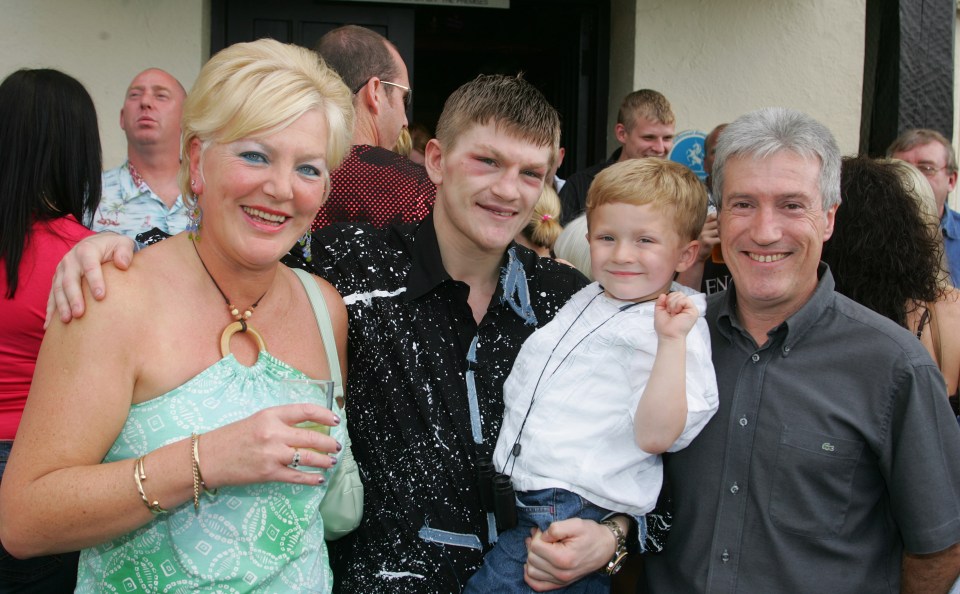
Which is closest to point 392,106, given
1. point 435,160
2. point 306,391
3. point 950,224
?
point 435,160

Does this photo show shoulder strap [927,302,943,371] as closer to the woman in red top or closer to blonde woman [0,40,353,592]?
blonde woman [0,40,353,592]

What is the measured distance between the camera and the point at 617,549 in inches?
86.0

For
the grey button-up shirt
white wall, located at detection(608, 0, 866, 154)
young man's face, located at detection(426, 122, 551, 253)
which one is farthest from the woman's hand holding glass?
white wall, located at detection(608, 0, 866, 154)

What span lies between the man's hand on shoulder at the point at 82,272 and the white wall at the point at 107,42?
4092 millimetres

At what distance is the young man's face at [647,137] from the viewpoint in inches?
213

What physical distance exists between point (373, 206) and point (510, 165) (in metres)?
0.84

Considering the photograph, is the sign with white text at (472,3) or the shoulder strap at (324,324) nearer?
the shoulder strap at (324,324)

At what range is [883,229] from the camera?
2.57 metres

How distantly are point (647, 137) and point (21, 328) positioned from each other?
13.1 ft

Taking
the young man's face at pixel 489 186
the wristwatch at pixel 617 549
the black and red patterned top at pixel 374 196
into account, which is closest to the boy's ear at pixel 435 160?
the young man's face at pixel 489 186

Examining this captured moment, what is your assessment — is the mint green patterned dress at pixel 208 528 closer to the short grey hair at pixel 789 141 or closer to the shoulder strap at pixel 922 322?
the short grey hair at pixel 789 141

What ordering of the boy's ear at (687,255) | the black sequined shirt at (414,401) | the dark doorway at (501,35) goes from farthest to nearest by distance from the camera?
the dark doorway at (501,35) → the boy's ear at (687,255) → the black sequined shirt at (414,401)

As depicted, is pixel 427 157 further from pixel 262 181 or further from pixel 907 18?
pixel 907 18

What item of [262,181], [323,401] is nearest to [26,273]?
[262,181]
